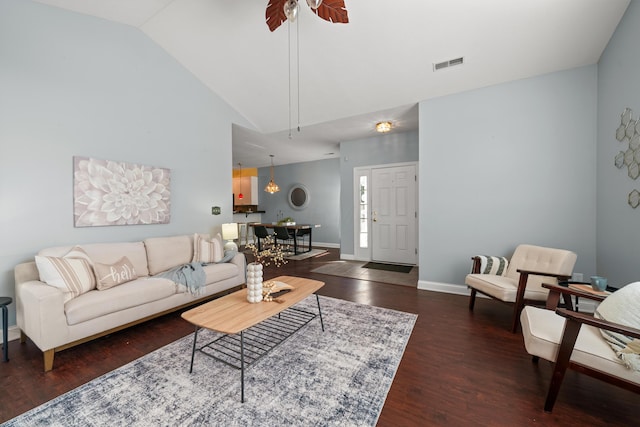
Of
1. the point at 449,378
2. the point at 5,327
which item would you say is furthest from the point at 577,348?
the point at 5,327

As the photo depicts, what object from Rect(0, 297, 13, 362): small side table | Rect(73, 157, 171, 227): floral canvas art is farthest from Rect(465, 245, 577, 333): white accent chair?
Rect(0, 297, 13, 362): small side table

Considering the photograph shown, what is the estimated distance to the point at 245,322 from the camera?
1697 millimetres

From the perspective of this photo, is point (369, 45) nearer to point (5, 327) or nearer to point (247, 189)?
point (5, 327)

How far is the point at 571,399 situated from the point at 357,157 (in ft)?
16.3

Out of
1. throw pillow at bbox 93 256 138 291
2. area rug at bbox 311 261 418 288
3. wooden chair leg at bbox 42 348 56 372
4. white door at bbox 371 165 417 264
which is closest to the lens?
wooden chair leg at bbox 42 348 56 372

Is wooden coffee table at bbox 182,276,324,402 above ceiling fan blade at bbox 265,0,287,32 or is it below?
below

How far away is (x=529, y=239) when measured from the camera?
3.20 meters

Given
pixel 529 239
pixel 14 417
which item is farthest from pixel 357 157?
pixel 14 417

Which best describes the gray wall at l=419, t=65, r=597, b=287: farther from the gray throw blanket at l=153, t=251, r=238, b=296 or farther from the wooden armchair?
the gray throw blanket at l=153, t=251, r=238, b=296

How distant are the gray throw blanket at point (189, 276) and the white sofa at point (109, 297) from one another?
5 cm

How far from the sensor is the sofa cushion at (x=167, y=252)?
3.07 metres

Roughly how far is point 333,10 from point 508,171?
2.89m

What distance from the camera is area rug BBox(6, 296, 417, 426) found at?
144 cm

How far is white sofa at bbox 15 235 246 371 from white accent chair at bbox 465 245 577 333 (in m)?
3.15
